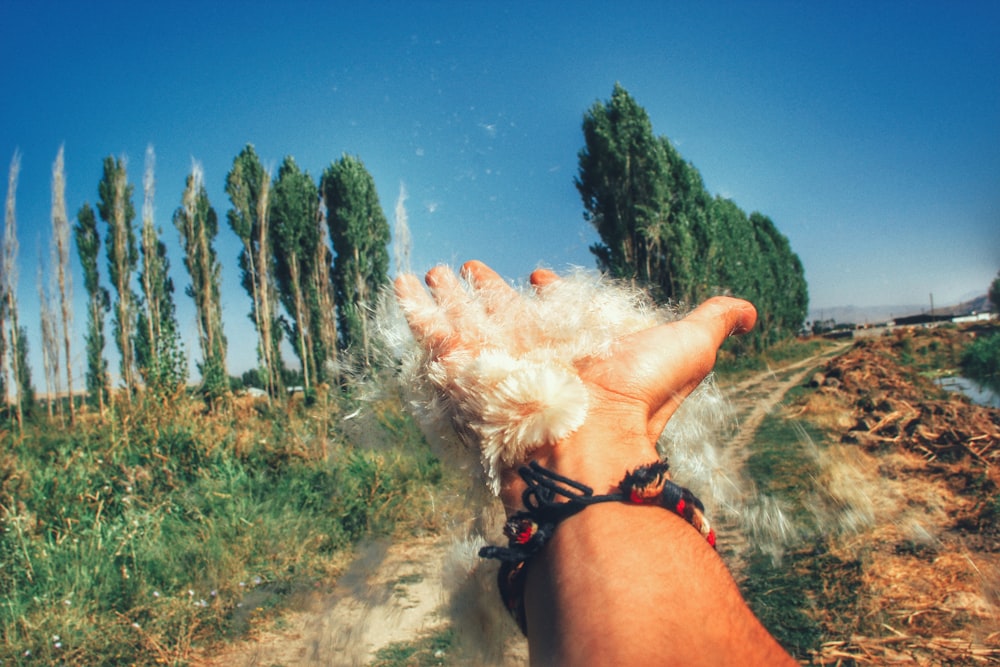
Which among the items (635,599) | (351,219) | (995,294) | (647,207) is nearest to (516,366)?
(635,599)

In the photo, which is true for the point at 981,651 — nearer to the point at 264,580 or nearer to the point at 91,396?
the point at 264,580

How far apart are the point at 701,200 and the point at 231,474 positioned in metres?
19.4

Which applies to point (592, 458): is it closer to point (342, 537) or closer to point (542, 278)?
point (542, 278)

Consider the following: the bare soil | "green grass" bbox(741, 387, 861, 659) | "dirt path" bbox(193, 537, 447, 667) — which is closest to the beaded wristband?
the bare soil

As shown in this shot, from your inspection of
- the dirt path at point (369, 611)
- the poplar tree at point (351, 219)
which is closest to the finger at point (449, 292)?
the dirt path at point (369, 611)

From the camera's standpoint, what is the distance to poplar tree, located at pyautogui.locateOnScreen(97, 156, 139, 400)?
13117mm

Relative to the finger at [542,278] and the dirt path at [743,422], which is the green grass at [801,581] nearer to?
the dirt path at [743,422]

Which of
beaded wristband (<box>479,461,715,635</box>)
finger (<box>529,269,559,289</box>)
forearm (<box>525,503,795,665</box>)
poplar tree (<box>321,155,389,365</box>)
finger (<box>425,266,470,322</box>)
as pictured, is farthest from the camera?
poplar tree (<box>321,155,389,365</box>)

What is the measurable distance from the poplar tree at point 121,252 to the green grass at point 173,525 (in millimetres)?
7676

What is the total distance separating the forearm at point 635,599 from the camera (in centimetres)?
57

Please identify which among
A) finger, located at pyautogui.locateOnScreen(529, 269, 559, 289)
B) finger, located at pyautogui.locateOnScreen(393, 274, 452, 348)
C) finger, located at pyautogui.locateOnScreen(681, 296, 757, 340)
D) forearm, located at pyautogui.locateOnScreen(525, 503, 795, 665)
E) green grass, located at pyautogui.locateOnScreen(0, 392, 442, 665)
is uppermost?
finger, located at pyautogui.locateOnScreen(529, 269, 559, 289)

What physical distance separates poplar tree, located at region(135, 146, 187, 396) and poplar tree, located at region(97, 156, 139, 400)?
39cm

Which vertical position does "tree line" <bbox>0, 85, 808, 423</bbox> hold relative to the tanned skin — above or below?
above

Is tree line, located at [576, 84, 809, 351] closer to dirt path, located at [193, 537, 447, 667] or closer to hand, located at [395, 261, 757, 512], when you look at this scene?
dirt path, located at [193, 537, 447, 667]
